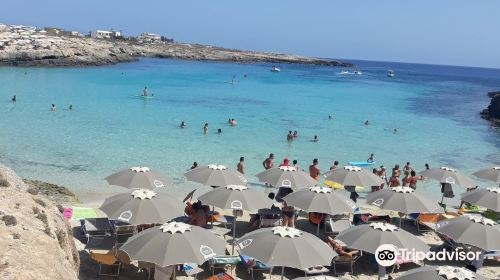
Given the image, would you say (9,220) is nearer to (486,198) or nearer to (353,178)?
(353,178)

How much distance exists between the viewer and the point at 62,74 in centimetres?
5881

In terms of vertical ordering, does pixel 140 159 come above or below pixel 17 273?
below

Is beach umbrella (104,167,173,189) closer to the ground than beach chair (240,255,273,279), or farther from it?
farther from it

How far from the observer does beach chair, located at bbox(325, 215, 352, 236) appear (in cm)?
1237

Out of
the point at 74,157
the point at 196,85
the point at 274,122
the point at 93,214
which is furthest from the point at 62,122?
the point at 196,85

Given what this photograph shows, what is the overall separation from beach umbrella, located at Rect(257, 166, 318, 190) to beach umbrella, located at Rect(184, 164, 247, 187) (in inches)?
32.8

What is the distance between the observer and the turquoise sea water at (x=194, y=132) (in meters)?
20.4

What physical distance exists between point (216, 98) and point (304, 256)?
40.7 m

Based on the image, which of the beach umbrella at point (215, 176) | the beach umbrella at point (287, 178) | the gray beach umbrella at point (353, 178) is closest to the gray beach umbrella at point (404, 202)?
the gray beach umbrella at point (353, 178)

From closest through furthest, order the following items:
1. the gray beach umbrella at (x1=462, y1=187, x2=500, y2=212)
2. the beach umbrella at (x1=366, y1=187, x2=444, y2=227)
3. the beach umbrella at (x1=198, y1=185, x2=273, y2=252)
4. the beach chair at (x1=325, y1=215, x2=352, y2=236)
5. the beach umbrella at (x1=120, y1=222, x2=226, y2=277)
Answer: the beach umbrella at (x1=120, y1=222, x2=226, y2=277), the beach umbrella at (x1=198, y1=185, x2=273, y2=252), the beach umbrella at (x1=366, y1=187, x2=444, y2=227), the beach chair at (x1=325, y1=215, x2=352, y2=236), the gray beach umbrella at (x1=462, y1=187, x2=500, y2=212)

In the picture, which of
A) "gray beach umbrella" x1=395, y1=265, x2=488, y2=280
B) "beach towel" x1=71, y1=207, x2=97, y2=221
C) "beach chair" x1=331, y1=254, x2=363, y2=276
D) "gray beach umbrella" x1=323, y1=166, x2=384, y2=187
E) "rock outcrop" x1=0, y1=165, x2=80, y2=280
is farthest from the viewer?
"gray beach umbrella" x1=323, y1=166, x2=384, y2=187

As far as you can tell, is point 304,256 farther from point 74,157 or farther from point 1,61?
point 1,61

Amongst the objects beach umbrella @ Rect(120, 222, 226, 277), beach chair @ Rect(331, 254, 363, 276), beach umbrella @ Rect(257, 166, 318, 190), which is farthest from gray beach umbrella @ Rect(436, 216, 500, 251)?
beach umbrella @ Rect(120, 222, 226, 277)

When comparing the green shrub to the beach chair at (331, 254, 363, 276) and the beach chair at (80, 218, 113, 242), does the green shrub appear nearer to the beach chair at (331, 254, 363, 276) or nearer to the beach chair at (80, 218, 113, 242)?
the beach chair at (80, 218, 113, 242)
